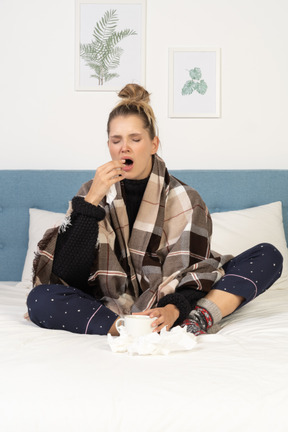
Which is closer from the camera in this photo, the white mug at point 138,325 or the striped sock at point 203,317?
the white mug at point 138,325

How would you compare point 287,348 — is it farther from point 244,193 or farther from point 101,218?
point 244,193

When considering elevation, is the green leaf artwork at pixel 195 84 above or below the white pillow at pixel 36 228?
above

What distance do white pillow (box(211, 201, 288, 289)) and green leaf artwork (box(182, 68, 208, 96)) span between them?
66 centimetres

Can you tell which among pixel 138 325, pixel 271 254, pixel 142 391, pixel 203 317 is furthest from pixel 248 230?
pixel 142 391

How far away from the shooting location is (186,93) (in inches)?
114

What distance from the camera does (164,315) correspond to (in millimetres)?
1442

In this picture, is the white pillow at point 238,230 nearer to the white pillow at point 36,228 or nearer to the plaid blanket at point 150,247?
the white pillow at point 36,228

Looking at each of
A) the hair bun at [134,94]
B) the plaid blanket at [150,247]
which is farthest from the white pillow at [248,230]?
the hair bun at [134,94]

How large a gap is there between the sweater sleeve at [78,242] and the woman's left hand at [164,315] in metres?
0.32

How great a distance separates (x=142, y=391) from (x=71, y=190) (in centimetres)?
179

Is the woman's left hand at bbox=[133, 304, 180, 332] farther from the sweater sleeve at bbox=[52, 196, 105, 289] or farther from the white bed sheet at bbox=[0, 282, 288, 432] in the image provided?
the sweater sleeve at bbox=[52, 196, 105, 289]

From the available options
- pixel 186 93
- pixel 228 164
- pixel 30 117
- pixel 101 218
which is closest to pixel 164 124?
pixel 186 93

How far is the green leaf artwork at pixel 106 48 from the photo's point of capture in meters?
2.88

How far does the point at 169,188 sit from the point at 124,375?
Answer: 909mm
